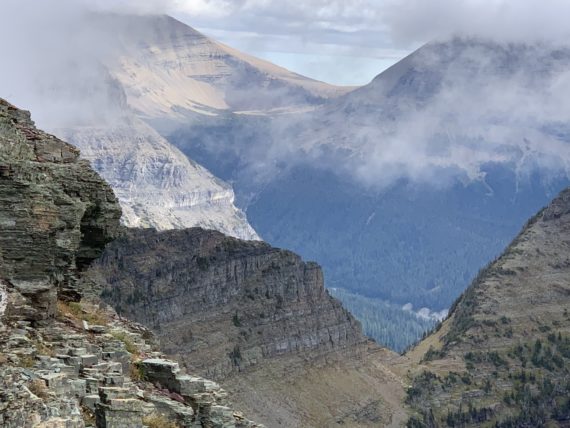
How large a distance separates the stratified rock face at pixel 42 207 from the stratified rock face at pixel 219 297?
306 ft

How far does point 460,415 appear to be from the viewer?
18800 centimetres

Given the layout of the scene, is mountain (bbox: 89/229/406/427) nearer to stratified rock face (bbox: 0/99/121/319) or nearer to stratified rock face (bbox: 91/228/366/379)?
stratified rock face (bbox: 91/228/366/379)

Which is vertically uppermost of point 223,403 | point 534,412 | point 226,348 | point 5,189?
point 5,189

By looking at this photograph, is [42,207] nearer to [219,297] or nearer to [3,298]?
[3,298]

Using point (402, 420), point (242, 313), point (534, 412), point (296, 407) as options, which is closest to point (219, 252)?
point (242, 313)

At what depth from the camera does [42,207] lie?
42.8 m

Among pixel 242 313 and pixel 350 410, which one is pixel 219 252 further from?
pixel 350 410

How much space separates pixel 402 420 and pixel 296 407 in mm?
24303

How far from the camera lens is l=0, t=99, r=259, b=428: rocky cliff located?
3600 cm

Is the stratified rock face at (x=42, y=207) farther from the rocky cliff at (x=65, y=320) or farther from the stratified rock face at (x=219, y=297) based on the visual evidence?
the stratified rock face at (x=219, y=297)

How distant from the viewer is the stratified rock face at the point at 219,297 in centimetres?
15162

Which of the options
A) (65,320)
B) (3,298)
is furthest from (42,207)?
(65,320)

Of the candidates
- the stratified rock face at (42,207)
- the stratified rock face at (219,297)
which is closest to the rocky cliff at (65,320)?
the stratified rock face at (42,207)

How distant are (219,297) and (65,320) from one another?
11940cm
